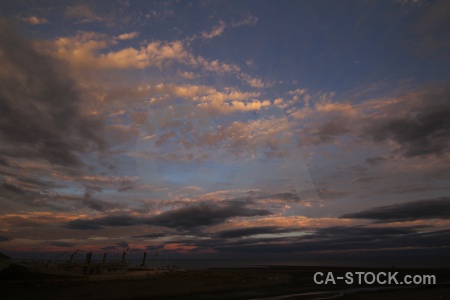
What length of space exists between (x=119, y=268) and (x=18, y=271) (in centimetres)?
2914

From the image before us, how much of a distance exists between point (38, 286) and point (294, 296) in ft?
117

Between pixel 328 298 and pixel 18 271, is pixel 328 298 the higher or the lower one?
the lower one

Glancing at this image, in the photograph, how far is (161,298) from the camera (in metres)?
36.4

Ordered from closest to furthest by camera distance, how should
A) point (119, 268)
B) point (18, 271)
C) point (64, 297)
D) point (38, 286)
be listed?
point (64, 297) < point (38, 286) < point (18, 271) < point (119, 268)

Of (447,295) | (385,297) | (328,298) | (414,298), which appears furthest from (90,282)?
(447,295)

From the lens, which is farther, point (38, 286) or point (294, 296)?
point (38, 286)

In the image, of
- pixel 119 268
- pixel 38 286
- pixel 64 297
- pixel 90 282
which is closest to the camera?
pixel 64 297

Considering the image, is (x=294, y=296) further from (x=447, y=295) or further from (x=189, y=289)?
(x=447, y=295)

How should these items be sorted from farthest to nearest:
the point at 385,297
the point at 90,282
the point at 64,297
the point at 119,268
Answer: the point at 119,268
the point at 90,282
the point at 385,297
the point at 64,297

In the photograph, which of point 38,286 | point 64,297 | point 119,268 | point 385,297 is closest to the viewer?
point 64,297

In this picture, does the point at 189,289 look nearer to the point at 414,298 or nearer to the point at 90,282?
the point at 90,282

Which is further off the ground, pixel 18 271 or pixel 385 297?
pixel 18 271

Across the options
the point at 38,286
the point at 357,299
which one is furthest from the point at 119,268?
the point at 357,299

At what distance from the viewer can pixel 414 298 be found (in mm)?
35844
